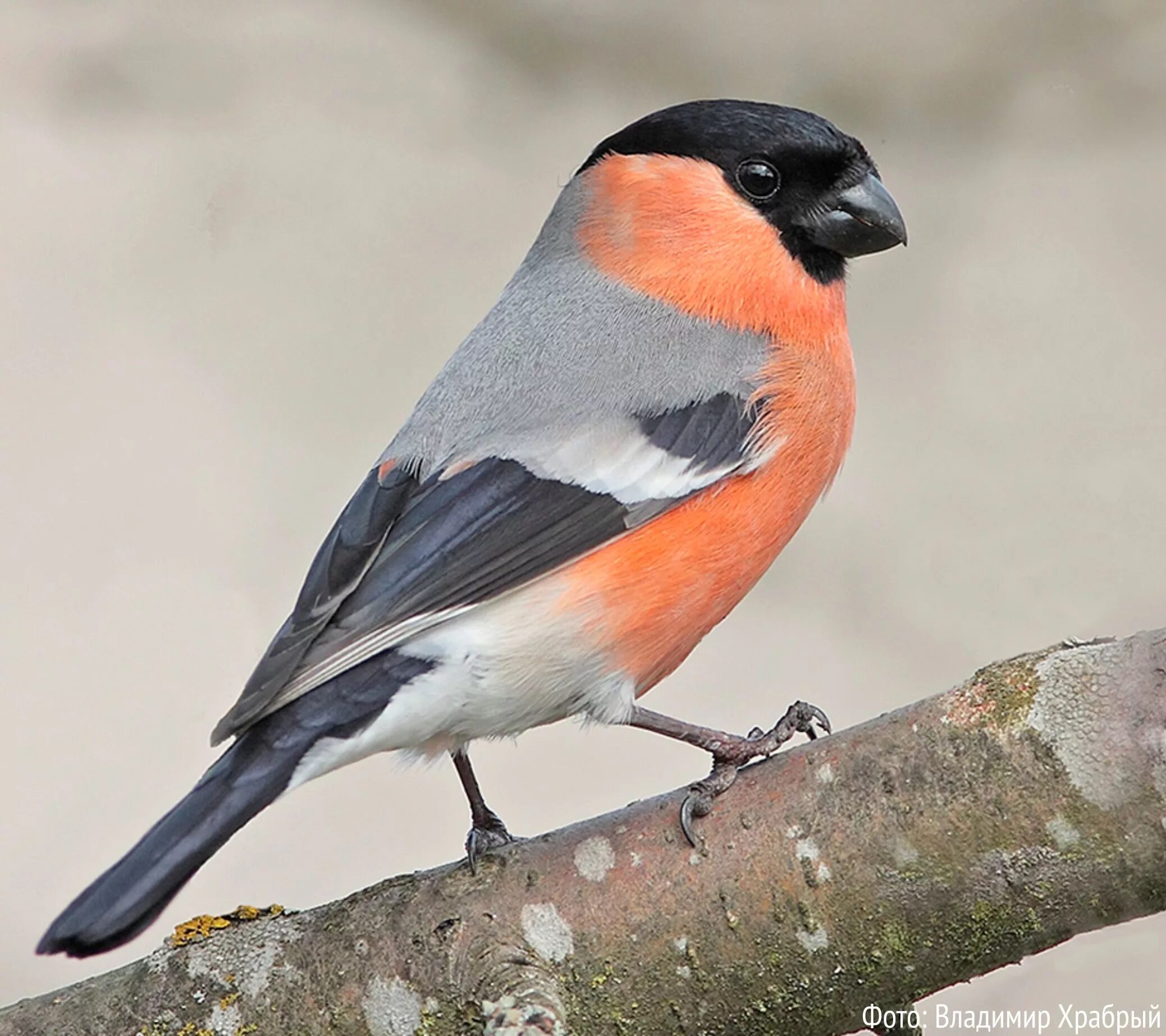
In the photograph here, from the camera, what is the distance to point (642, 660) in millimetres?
2301

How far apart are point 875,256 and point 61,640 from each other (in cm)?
232

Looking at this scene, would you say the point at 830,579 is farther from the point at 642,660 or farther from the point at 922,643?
the point at 642,660

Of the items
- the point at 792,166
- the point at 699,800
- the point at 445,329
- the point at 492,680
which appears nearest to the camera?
the point at 699,800

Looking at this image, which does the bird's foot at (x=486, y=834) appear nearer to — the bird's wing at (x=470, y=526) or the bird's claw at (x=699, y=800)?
the bird's wing at (x=470, y=526)

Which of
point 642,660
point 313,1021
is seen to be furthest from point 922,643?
point 313,1021

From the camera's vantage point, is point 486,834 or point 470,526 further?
point 486,834

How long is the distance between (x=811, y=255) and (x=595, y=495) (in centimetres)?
70

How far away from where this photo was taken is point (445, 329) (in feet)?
14.6

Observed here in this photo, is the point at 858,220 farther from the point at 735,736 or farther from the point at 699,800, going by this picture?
the point at 699,800

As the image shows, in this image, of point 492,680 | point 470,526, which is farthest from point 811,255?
point 492,680

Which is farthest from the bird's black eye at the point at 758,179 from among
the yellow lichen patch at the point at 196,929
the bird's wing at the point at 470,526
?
the yellow lichen patch at the point at 196,929

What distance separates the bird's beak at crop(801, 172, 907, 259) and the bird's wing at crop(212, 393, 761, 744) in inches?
17.2

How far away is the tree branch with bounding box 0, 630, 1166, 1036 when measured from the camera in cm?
157

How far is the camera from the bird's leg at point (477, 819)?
240cm
